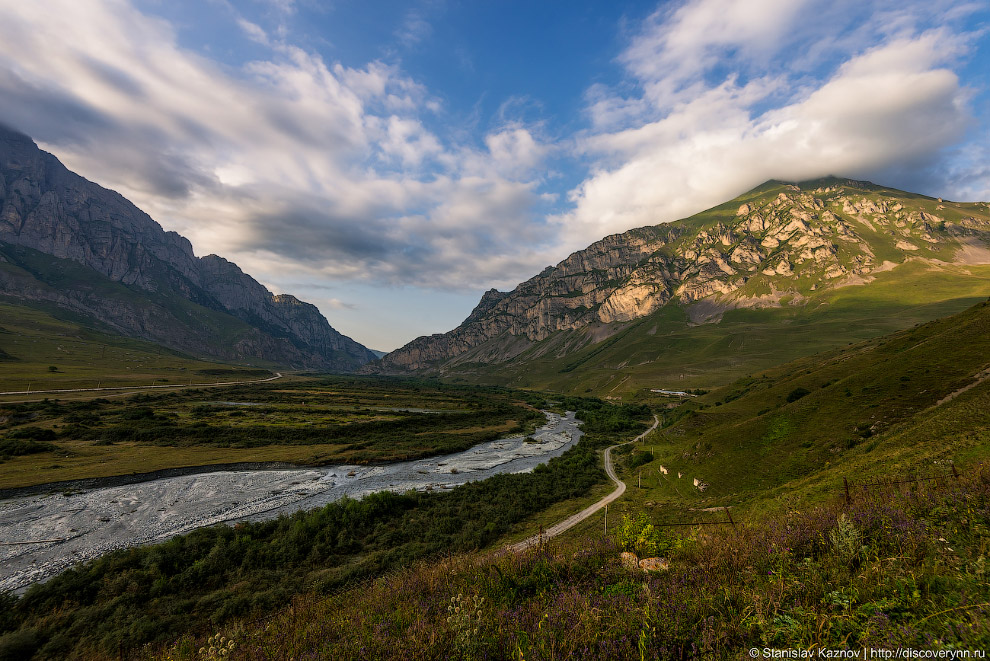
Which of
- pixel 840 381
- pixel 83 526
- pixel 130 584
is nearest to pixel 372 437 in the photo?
pixel 83 526

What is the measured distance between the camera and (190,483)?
48750mm

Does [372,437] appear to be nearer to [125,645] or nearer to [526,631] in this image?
[125,645]

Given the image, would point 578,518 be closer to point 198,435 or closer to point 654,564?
point 654,564

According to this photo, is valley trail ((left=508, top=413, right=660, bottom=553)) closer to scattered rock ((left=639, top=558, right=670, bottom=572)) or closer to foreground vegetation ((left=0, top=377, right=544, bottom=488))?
scattered rock ((left=639, top=558, right=670, bottom=572))

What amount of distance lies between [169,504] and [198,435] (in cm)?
4119

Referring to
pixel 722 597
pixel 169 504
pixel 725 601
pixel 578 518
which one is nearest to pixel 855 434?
pixel 578 518

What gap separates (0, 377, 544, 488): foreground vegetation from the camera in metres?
53.9

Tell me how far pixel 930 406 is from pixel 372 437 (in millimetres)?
85663

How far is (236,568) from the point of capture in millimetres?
27281

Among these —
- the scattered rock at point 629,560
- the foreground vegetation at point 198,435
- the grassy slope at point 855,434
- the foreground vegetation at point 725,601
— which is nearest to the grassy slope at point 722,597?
the foreground vegetation at point 725,601

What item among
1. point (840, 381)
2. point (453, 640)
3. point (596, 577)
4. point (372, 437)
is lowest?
point (372, 437)

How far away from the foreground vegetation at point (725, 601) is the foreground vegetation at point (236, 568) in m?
14.6

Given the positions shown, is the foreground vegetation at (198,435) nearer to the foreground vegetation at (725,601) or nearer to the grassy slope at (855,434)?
the grassy slope at (855,434)

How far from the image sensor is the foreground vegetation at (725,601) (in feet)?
18.2
